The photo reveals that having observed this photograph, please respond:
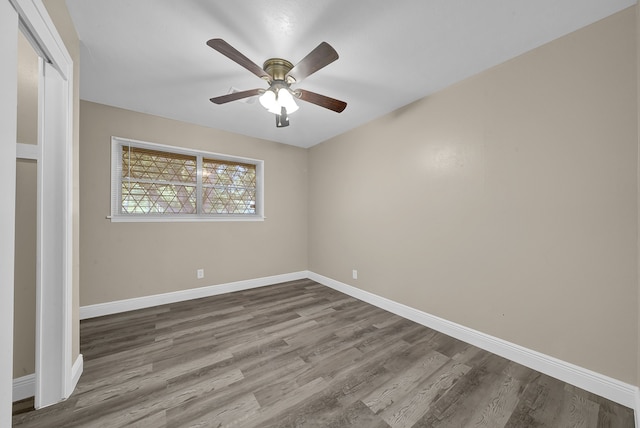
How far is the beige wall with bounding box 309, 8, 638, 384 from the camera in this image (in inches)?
57.6

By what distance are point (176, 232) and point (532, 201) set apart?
3.83 m

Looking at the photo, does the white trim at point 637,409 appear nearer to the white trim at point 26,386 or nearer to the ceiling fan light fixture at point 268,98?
the ceiling fan light fixture at point 268,98

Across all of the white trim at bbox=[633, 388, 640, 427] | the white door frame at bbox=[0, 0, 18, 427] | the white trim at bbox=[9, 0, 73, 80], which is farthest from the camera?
the white trim at bbox=[633, 388, 640, 427]

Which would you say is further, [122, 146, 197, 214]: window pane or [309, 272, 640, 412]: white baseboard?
[122, 146, 197, 214]: window pane

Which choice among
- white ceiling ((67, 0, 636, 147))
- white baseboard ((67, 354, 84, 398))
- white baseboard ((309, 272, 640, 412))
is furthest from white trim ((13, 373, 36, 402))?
white baseboard ((309, 272, 640, 412))

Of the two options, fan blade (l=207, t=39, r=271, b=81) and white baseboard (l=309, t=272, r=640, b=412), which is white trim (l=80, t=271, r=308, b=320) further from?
fan blade (l=207, t=39, r=271, b=81)

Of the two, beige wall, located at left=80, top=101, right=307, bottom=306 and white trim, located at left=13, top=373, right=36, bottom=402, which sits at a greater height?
beige wall, located at left=80, top=101, right=307, bottom=306

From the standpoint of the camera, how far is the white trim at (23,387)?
1.45 meters

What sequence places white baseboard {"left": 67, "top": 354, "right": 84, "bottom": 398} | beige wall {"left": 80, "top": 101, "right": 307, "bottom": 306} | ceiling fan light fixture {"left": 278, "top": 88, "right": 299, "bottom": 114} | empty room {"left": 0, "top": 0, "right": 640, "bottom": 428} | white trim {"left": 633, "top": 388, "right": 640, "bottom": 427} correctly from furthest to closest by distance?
1. beige wall {"left": 80, "top": 101, "right": 307, "bottom": 306}
2. ceiling fan light fixture {"left": 278, "top": 88, "right": 299, "bottom": 114}
3. white baseboard {"left": 67, "top": 354, "right": 84, "bottom": 398}
4. empty room {"left": 0, "top": 0, "right": 640, "bottom": 428}
5. white trim {"left": 633, "top": 388, "right": 640, "bottom": 427}

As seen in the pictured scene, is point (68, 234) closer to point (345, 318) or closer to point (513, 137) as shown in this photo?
point (345, 318)

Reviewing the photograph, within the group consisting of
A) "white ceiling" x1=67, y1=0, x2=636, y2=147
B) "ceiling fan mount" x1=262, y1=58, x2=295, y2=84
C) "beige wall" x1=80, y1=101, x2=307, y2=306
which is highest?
"white ceiling" x1=67, y1=0, x2=636, y2=147

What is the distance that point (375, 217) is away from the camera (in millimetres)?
3049

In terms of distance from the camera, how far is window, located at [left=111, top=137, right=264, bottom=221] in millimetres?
2830

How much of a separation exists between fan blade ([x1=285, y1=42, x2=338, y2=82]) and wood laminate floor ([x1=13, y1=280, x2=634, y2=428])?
2.16 meters
